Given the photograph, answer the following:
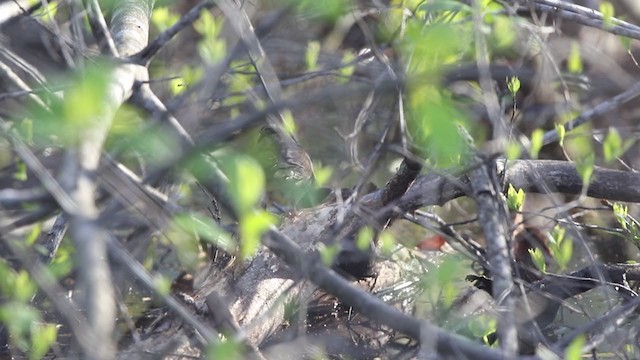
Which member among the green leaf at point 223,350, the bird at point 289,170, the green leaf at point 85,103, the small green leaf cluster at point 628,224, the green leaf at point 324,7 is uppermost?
the green leaf at point 85,103

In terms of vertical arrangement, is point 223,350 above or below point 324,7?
below

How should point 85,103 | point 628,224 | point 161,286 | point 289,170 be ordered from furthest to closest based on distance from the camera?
point 289,170 < point 628,224 < point 161,286 < point 85,103

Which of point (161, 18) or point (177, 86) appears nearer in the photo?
point (177, 86)

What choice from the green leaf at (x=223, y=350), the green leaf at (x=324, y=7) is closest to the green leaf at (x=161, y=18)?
the green leaf at (x=324, y=7)

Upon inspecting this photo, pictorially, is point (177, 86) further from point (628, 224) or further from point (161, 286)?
point (628, 224)

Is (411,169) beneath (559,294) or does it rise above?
Answer: above

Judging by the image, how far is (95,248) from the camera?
1196 mm

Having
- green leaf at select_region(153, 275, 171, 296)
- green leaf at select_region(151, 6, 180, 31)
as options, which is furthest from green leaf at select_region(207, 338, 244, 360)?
green leaf at select_region(151, 6, 180, 31)

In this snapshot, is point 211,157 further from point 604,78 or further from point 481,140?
point 604,78

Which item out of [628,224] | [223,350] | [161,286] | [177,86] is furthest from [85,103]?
[628,224]

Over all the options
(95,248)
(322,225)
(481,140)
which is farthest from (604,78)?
(95,248)

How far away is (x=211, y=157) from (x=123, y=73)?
17.8 inches

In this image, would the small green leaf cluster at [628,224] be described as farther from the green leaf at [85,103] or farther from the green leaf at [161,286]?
the green leaf at [85,103]

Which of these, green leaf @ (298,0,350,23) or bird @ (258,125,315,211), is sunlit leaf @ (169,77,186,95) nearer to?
bird @ (258,125,315,211)
